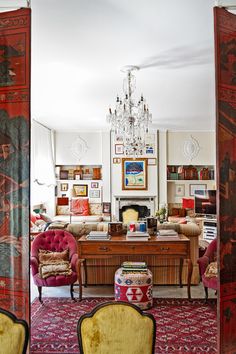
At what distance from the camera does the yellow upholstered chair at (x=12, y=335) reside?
78.0 inches

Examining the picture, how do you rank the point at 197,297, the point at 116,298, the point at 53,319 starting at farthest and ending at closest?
1. the point at 197,297
2. the point at 116,298
3. the point at 53,319

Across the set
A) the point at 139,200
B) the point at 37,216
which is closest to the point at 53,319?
the point at 37,216

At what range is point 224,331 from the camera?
8.33ft

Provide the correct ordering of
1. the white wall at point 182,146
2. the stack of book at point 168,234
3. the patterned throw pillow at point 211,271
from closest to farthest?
the patterned throw pillow at point 211,271
the stack of book at point 168,234
the white wall at point 182,146

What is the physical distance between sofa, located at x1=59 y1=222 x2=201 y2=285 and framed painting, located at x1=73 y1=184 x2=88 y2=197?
531 centimetres

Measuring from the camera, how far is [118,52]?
416 centimetres

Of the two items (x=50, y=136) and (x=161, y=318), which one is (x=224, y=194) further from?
(x=50, y=136)

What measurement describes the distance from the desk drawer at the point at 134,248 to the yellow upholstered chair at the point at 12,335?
8.54 feet

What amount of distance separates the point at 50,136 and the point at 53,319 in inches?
261

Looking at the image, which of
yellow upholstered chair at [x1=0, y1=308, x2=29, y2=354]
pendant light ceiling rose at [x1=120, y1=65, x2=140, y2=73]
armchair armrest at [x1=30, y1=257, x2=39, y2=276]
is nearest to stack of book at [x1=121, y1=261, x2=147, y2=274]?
armchair armrest at [x1=30, y1=257, x2=39, y2=276]

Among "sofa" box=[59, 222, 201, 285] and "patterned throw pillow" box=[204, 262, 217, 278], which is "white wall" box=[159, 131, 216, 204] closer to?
"sofa" box=[59, 222, 201, 285]

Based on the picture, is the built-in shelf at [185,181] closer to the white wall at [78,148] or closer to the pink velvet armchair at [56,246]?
the white wall at [78,148]

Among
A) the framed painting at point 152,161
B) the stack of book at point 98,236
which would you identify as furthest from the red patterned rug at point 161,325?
the framed painting at point 152,161

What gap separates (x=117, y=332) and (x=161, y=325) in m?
2.07
